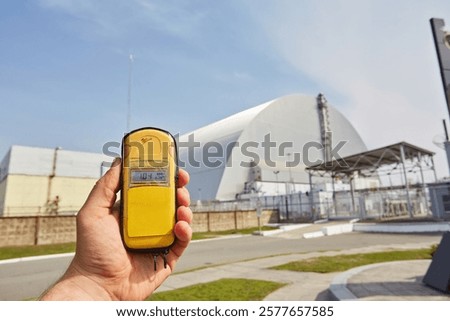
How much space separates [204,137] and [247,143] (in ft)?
40.6

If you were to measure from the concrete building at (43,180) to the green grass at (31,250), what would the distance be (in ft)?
42.9

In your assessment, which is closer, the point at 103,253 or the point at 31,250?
the point at 103,253

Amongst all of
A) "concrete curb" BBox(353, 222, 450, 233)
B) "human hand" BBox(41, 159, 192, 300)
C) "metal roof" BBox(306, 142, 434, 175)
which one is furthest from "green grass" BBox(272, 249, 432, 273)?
"metal roof" BBox(306, 142, 434, 175)

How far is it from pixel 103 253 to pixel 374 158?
33.6 m

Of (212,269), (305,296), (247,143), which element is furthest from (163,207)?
(247,143)

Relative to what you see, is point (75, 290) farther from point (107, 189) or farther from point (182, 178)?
point (182, 178)

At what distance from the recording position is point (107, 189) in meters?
1.75

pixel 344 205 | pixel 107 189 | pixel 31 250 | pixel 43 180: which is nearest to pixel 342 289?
pixel 107 189

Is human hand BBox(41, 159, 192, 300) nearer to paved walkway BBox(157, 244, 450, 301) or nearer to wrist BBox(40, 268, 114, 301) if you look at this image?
wrist BBox(40, 268, 114, 301)

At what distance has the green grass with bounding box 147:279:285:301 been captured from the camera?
6.09m

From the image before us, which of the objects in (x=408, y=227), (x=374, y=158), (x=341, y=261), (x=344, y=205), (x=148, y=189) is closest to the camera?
(x=148, y=189)

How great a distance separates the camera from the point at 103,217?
70.8 inches
